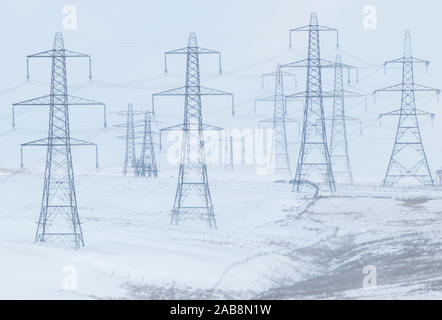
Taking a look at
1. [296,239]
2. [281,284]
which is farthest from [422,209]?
[281,284]

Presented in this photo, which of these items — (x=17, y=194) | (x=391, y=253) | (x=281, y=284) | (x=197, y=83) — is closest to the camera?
(x=281, y=284)

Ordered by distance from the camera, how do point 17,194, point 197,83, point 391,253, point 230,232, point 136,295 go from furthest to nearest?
point 17,194 → point 230,232 → point 197,83 → point 391,253 → point 136,295

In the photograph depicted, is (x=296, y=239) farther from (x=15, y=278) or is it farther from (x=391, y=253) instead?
(x=15, y=278)

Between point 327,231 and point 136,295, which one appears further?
Answer: point 327,231

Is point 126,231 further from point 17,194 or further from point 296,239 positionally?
point 17,194

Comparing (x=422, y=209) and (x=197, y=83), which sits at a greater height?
(x=197, y=83)
